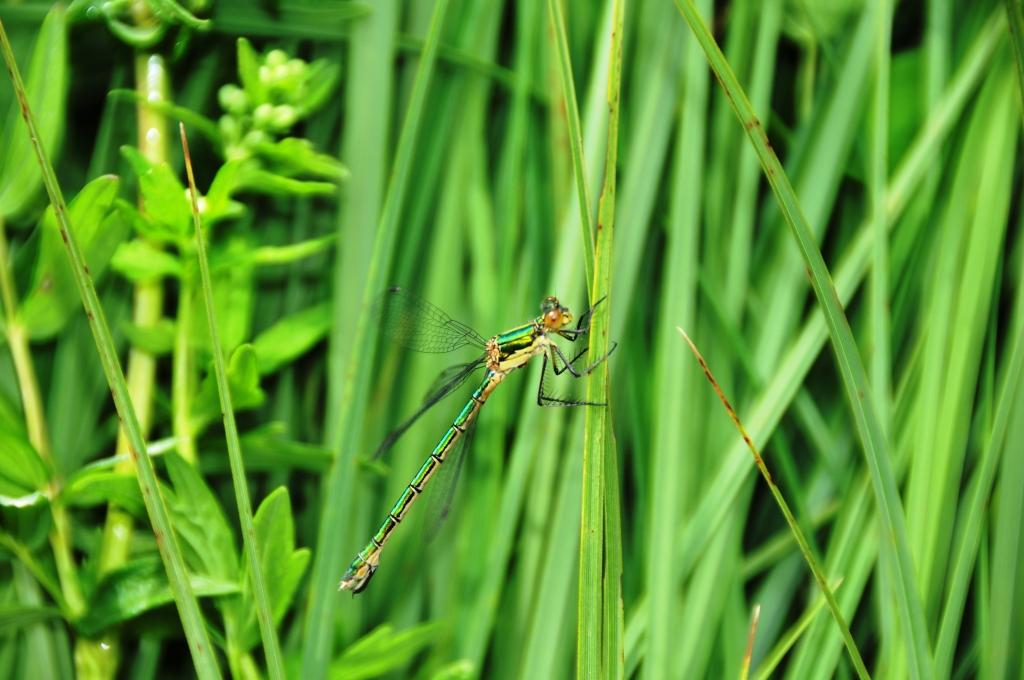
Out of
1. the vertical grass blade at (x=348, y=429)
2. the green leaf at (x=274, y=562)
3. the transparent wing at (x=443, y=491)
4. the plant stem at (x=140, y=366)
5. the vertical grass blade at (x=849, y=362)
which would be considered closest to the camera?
the vertical grass blade at (x=849, y=362)

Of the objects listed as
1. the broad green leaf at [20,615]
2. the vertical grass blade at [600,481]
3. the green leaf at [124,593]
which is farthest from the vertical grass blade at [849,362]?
the broad green leaf at [20,615]

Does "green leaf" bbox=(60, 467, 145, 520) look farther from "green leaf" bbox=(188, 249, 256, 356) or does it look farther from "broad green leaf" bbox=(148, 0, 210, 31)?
"broad green leaf" bbox=(148, 0, 210, 31)

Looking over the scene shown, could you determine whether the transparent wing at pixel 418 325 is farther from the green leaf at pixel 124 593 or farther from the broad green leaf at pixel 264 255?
the green leaf at pixel 124 593

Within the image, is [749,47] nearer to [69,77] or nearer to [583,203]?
[583,203]

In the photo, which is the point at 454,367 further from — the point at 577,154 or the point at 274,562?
the point at 577,154

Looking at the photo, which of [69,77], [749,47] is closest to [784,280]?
[749,47]
